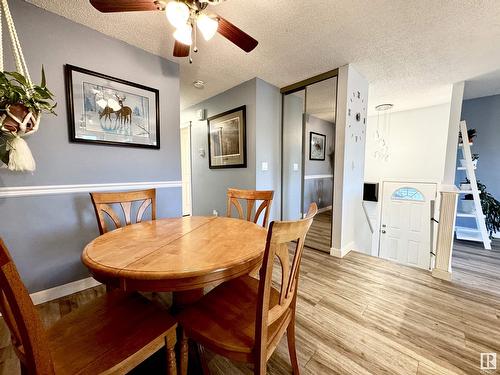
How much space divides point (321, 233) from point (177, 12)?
3099mm

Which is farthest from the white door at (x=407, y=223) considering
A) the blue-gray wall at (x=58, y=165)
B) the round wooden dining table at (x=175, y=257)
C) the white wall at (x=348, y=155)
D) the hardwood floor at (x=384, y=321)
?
the blue-gray wall at (x=58, y=165)

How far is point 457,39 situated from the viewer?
6.02 ft

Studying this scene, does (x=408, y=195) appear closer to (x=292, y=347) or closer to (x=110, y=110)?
(x=292, y=347)

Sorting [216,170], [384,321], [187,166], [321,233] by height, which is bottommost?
[384,321]

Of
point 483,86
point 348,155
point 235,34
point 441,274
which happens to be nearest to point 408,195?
point 483,86

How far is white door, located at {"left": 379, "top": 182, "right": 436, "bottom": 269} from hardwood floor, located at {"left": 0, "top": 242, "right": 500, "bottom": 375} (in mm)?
1417

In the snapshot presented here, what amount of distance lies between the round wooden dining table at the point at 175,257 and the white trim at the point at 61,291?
108 centimetres

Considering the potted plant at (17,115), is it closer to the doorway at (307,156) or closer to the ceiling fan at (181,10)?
the ceiling fan at (181,10)

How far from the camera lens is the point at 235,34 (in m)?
1.36

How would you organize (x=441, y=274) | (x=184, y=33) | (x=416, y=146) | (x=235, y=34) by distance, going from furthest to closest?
1. (x=416, y=146)
2. (x=441, y=274)
3. (x=235, y=34)
4. (x=184, y=33)

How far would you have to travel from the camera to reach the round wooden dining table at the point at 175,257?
0.73 meters

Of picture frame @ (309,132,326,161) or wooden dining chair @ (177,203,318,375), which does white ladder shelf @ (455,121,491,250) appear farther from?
wooden dining chair @ (177,203,318,375)

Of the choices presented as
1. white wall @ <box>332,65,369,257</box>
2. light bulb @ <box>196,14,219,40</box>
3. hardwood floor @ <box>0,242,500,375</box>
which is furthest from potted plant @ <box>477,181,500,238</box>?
light bulb @ <box>196,14,219,40</box>

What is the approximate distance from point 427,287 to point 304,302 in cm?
122
